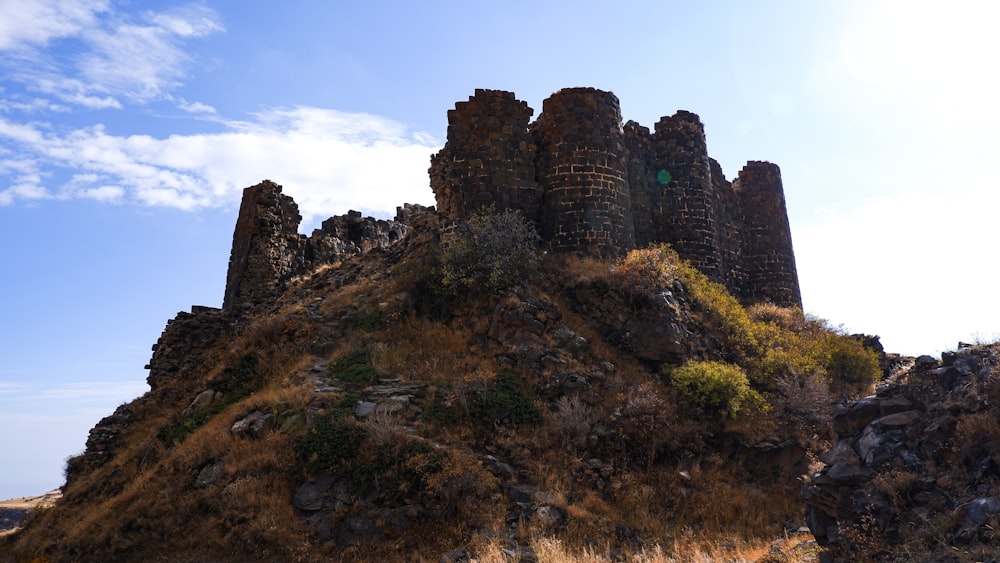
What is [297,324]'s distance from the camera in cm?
2033

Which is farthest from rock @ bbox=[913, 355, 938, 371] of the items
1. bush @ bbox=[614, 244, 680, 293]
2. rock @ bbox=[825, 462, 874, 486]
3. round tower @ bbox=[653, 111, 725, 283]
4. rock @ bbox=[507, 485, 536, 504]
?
round tower @ bbox=[653, 111, 725, 283]

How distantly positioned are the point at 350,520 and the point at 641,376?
8738 millimetres

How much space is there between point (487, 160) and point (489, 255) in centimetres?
391

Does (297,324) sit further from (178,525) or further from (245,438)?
(178,525)

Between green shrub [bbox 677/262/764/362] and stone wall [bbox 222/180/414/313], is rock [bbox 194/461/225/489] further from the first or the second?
green shrub [bbox 677/262/764/362]

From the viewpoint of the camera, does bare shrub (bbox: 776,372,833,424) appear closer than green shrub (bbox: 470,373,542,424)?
No

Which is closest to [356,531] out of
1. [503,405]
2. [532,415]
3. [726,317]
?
[503,405]

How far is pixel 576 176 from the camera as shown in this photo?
22.7 m

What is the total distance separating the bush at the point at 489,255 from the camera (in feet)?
65.7

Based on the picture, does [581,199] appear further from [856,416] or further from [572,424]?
[856,416]

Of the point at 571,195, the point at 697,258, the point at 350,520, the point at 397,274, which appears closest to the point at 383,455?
the point at 350,520

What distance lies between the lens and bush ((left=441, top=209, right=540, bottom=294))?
2003cm

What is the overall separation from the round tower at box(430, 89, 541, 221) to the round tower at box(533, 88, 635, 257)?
25.1 inches

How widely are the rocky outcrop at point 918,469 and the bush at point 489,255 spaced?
1136 cm
